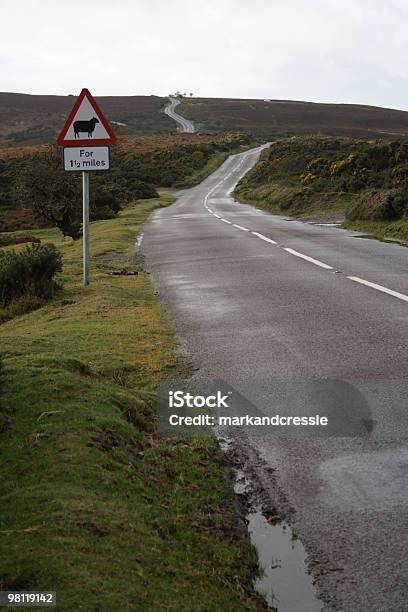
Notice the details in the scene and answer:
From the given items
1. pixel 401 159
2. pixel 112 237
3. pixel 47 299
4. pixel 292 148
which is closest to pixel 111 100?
pixel 292 148

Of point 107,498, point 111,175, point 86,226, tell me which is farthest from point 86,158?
point 111,175

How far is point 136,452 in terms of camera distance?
179 inches

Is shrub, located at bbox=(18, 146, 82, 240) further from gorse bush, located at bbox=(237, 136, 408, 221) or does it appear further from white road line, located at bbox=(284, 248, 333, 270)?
white road line, located at bbox=(284, 248, 333, 270)

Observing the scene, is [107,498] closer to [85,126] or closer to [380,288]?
[380,288]

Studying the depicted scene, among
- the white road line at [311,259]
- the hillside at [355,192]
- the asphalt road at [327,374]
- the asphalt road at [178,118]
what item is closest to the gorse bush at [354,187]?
the hillside at [355,192]

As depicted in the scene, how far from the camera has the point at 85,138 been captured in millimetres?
10969

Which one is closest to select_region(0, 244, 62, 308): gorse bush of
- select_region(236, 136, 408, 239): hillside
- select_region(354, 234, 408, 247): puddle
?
select_region(354, 234, 408, 247): puddle

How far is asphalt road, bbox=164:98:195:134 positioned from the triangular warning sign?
371 feet

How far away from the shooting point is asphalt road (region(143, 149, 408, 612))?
345cm

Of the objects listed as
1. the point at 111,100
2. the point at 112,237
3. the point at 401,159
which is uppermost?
the point at 111,100

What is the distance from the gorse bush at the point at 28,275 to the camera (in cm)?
1151

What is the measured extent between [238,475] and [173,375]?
6.94 ft

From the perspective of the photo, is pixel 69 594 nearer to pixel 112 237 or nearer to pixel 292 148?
pixel 112 237

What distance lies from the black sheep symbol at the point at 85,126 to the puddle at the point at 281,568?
807 cm
